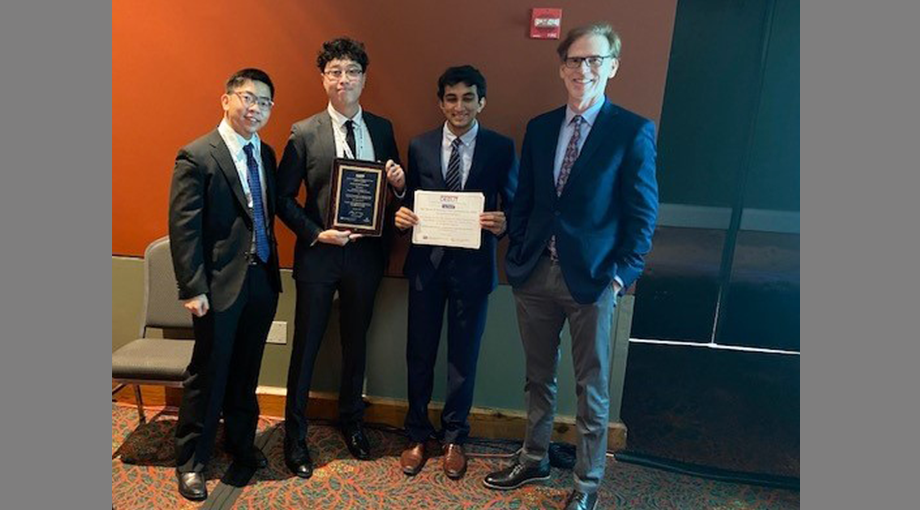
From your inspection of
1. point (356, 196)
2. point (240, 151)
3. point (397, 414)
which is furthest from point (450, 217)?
point (397, 414)

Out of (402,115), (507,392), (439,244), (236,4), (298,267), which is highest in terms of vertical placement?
(236,4)

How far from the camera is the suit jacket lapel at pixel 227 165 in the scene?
2051 mm

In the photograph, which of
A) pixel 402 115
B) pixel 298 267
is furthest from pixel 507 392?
pixel 402 115

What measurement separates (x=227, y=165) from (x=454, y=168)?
946mm

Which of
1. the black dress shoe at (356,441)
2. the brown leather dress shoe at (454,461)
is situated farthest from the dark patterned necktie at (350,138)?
the brown leather dress shoe at (454,461)

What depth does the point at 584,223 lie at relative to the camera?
2.02 meters

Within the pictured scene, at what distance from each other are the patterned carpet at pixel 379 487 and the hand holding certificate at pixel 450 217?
1.17 meters

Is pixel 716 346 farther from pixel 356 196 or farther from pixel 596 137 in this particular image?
pixel 356 196

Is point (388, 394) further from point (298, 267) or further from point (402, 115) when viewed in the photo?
point (402, 115)

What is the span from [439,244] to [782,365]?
3394 mm

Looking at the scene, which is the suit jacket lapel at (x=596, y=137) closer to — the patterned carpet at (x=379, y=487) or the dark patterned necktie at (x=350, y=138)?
the dark patterned necktie at (x=350, y=138)

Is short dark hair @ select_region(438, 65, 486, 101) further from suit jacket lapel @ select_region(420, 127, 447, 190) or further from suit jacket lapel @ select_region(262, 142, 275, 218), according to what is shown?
suit jacket lapel @ select_region(262, 142, 275, 218)

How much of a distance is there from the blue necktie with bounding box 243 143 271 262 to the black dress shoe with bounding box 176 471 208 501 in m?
1.04

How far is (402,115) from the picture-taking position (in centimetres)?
262
